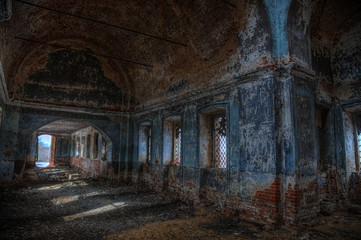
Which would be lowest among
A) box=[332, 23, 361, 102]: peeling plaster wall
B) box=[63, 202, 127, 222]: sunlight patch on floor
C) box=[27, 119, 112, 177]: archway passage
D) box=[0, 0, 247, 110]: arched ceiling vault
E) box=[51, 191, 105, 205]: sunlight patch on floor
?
box=[51, 191, 105, 205]: sunlight patch on floor

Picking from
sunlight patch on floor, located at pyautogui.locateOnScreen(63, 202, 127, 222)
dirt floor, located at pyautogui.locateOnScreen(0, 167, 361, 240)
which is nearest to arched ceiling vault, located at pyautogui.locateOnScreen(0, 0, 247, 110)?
dirt floor, located at pyautogui.locateOnScreen(0, 167, 361, 240)

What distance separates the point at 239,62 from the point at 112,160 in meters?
8.68

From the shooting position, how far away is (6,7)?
14.1 feet

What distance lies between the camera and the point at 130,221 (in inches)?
229

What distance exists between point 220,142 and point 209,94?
64.5 inches

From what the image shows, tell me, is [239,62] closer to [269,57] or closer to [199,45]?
[269,57]

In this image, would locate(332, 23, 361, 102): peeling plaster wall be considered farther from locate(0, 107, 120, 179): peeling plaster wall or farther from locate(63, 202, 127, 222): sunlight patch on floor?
locate(0, 107, 120, 179): peeling plaster wall

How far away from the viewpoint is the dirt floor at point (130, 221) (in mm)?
4820

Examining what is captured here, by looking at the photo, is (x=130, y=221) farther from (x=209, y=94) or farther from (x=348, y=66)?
(x=348, y=66)

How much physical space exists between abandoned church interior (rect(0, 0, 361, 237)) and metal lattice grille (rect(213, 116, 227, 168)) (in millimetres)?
50

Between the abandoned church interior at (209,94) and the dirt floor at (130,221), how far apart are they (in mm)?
407

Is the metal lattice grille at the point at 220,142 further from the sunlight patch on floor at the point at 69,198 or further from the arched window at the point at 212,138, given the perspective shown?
the sunlight patch on floor at the point at 69,198

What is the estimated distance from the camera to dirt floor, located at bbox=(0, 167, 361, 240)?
4.82m

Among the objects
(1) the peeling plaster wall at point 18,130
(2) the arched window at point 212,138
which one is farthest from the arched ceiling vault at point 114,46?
(2) the arched window at point 212,138
